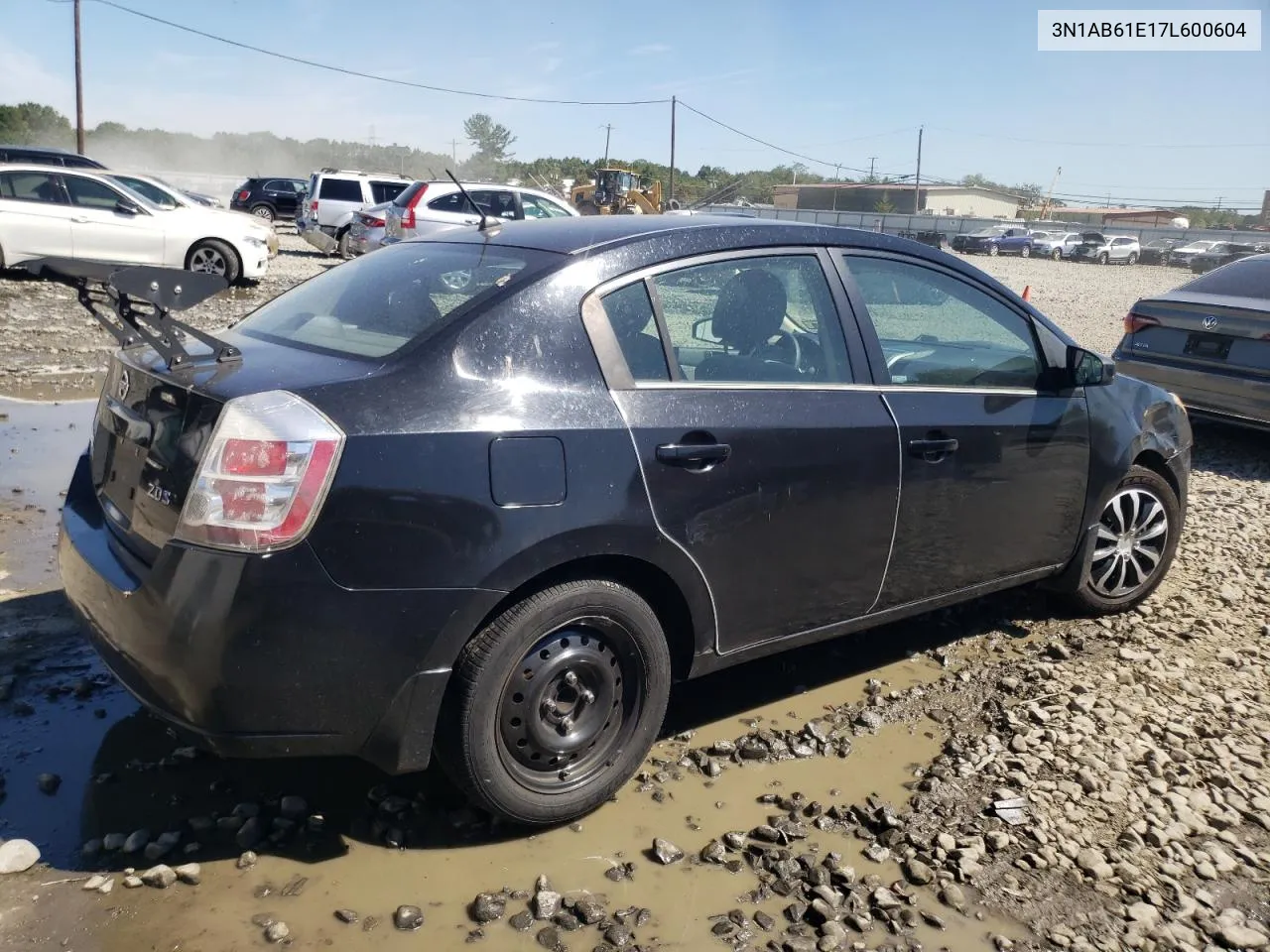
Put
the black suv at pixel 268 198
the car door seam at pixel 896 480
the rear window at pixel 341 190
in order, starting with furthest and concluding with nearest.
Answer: the black suv at pixel 268 198 < the rear window at pixel 341 190 < the car door seam at pixel 896 480

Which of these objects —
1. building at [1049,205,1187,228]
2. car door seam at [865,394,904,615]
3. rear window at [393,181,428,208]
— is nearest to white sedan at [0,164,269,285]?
rear window at [393,181,428,208]

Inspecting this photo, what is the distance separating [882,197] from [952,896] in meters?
84.5

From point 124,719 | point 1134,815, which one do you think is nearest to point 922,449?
point 1134,815

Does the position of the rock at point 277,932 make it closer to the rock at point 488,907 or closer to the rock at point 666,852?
the rock at point 488,907

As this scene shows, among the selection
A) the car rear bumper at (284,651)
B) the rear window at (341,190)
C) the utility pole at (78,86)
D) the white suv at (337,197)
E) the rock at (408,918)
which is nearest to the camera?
the car rear bumper at (284,651)

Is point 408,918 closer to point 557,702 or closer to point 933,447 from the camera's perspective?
point 557,702

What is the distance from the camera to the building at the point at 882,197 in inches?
3233

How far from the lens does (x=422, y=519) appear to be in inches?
100

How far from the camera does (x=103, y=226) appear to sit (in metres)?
13.8

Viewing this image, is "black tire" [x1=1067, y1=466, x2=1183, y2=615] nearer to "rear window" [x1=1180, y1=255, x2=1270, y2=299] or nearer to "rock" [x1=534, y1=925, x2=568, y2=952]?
"rock" [x1=534, y1=925, x2=568, y2=952]

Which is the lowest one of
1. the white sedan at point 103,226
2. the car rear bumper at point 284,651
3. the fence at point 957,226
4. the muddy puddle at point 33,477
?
the muddy puddle at point 33,477

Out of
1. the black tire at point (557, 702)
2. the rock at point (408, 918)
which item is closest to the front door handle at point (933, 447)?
the black tire at point (557, 702)

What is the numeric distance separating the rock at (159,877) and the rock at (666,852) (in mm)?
1295

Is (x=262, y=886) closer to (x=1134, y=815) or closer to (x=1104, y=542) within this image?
(x=1134, y=815)
